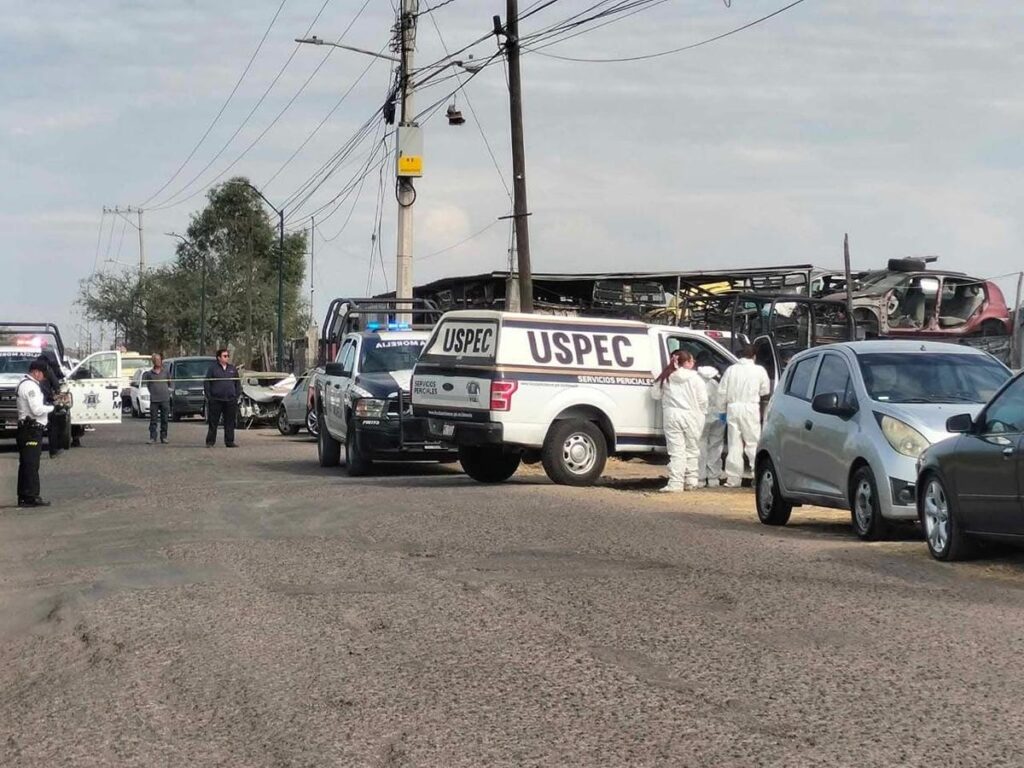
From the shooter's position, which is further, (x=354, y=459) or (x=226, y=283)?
(x=226, y=283)

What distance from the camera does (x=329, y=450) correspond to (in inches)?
897

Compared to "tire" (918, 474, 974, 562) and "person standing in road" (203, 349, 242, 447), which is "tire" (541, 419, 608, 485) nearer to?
"tire" (918, 474, 974, 562)

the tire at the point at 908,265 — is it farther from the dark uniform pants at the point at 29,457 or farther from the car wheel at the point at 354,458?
the dark uniform pants at the point at 29,457

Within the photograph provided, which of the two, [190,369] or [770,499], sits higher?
[190,369]

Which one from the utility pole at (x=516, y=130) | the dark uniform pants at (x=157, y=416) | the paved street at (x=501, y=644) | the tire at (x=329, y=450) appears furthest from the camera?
the dark uniform pants at (x=157, y=416)

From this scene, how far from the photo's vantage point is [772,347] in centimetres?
2228

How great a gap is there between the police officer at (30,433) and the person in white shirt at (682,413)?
285 inches

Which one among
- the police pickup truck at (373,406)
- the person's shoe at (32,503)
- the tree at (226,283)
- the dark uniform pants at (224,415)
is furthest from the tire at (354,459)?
the tree at (226,283)

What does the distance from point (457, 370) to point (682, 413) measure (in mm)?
2794

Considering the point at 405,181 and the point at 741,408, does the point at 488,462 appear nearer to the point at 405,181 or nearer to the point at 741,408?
the point at 741,408

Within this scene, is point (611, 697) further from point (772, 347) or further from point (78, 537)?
point (772, 347)

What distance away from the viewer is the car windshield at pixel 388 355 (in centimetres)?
2150

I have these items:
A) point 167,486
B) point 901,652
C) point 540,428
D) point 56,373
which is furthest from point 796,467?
point 56,373

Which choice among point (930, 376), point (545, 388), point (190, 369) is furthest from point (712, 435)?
point (190, 369)
